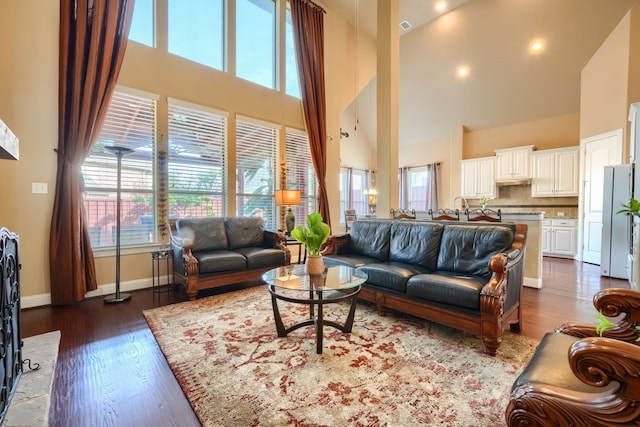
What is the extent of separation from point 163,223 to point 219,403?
3088mm

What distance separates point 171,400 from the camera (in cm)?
162

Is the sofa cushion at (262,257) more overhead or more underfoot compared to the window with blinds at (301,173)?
more underfoot

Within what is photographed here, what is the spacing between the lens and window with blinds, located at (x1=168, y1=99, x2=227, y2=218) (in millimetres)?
4137

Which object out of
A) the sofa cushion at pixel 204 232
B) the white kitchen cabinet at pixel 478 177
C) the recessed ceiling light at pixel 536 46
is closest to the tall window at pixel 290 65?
the sofa cushion at pixel 204 232

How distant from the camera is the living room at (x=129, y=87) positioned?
9.70 ft

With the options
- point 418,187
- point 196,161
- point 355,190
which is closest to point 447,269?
point 196,161

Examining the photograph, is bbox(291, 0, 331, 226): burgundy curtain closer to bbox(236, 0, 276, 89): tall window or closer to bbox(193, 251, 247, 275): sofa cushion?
bbox(236, 0, 276, 89): tall window

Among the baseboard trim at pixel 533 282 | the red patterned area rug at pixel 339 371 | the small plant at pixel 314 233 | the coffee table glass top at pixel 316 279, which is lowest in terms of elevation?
the red patterned area rug at pixel 339 371

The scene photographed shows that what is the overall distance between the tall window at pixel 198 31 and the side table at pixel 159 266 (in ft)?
9.32

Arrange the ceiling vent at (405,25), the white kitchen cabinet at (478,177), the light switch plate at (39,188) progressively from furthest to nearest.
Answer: the white kitchen cabinet at (478,177) → the ceiling vent at (405,25) → the light switch plate at (39,188)

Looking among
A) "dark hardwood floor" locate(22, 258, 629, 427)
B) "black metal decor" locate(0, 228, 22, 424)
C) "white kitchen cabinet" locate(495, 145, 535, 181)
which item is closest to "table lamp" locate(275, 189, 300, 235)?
"dark hardwood floor" locate(22, 258, 629, 427)

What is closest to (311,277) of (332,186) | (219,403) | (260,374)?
(260,374)

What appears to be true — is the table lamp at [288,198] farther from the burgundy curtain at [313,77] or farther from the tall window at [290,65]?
the tall window at [290,65]

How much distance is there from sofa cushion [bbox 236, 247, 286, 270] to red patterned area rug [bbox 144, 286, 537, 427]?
1.01 m
